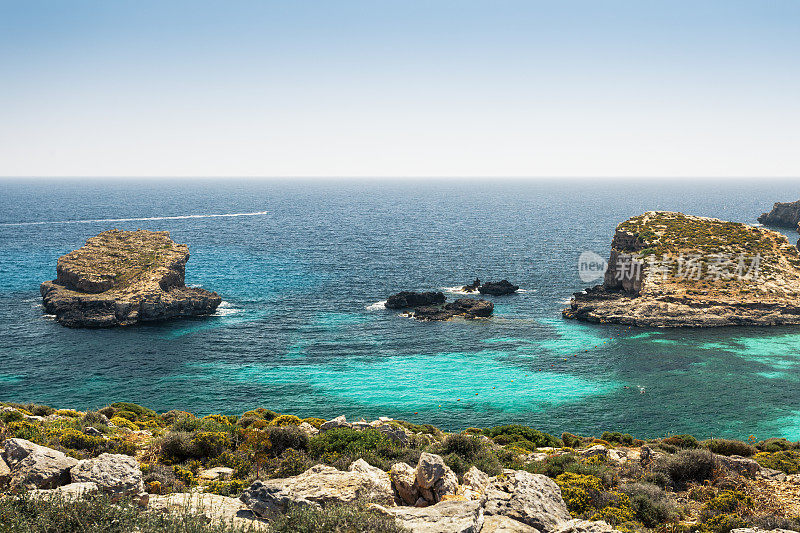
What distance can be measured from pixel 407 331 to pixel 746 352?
41.0 meters

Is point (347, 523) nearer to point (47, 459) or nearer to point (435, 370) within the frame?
point (47, 459)

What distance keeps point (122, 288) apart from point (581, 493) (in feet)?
266

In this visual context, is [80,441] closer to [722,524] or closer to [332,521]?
[332,521]

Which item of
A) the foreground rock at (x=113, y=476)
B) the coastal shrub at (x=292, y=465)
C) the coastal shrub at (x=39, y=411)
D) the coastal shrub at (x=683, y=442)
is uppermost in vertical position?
the foreground rock at (x=113, y=476)

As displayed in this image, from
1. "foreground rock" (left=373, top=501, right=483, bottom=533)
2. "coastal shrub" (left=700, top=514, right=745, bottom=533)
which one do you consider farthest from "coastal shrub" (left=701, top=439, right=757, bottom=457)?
"foreground rock" (left=373, top=501, right=483, bottom=533)

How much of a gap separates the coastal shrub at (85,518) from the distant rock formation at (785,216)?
209630mm

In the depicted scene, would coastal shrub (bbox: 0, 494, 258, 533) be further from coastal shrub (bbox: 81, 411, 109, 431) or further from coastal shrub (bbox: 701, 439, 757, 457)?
coastal shrub (bbox: 701, 439, 757, 457)

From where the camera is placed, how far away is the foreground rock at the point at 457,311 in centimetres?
8338

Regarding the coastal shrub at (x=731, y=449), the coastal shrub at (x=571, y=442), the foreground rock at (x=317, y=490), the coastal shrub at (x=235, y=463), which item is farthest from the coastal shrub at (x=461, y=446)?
the coastal shrub at (x=731, y=449)

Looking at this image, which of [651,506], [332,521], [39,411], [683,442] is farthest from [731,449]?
[39,411]

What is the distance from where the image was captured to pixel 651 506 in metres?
19.3

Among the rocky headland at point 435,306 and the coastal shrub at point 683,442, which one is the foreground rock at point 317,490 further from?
the rocky headland at point 435,306

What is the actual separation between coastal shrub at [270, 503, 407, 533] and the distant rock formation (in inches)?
8122

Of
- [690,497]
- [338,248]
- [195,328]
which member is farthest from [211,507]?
[338,248]
